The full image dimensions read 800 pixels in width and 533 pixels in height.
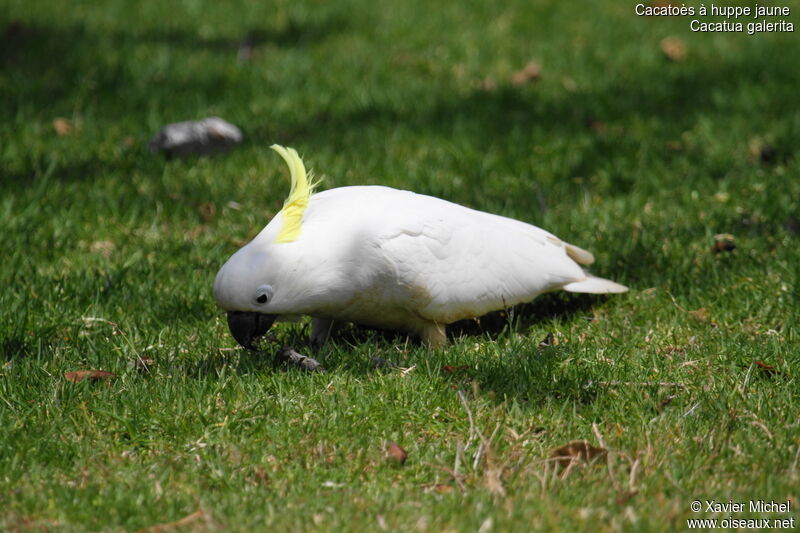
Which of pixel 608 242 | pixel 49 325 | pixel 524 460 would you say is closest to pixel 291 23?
pixel 608 242

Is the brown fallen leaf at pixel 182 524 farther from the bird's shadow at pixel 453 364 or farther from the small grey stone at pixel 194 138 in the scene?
the small grey stone at pixel 194 138

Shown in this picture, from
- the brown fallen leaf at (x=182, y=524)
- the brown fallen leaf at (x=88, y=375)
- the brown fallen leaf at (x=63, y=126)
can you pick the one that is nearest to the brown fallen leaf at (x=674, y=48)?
the brown fallen leaf at (x=63, y=126)

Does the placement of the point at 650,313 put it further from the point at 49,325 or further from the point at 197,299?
the point at 49,325

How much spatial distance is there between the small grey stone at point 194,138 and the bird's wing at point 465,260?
2.09 meters

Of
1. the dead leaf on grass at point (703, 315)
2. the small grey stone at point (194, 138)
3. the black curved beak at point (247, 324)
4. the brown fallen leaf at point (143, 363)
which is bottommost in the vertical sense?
the dead leaf on grass at point (703, 315)

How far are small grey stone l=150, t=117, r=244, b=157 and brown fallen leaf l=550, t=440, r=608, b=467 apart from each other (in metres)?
3.31

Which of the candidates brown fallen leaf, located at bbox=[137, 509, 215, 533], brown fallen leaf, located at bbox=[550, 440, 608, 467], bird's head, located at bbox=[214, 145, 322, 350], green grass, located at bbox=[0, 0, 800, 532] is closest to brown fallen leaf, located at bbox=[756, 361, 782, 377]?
green grass, located at bbox=[0, 0, 800, 532]

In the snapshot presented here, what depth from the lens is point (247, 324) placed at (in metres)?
3.29

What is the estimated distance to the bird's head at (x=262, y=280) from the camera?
318cm

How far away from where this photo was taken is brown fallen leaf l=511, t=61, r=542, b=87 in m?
6.48

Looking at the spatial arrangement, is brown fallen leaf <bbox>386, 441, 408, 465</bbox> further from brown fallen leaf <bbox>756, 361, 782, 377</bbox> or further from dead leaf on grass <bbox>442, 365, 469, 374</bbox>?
brown fallen leaf <bbox>756, 361, 782, 377</bbox>

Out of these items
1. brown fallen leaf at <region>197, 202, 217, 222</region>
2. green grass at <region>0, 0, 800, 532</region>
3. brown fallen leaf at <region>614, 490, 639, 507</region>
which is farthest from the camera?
brown fallen leaf at <region>197, 202, 217, 222</region>

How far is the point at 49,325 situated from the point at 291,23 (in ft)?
14.0

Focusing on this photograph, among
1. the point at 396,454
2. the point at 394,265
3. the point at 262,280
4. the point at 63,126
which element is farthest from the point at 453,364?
the point at 63,126
